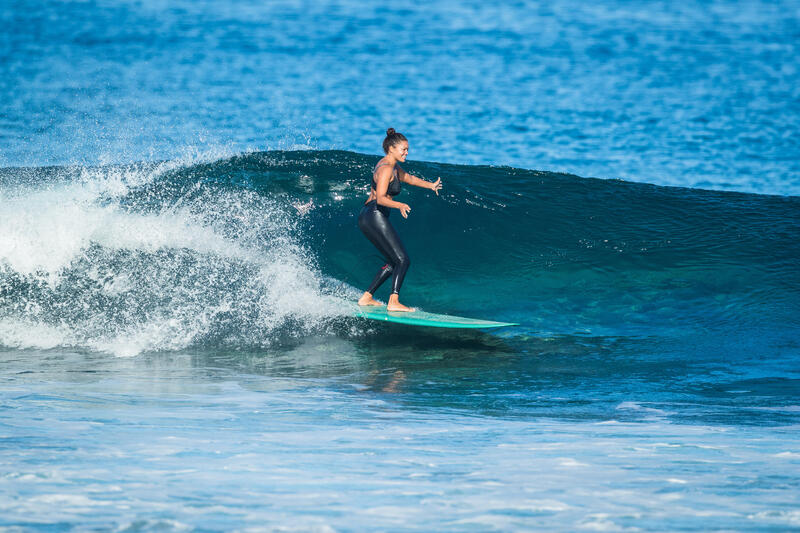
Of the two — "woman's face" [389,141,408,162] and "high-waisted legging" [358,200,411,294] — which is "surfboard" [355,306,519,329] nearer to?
"high-waisted legging" [358,200,411,294]

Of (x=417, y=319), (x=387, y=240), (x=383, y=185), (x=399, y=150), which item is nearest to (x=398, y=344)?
(x=417, y=319)

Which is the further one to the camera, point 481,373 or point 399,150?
point 399,150

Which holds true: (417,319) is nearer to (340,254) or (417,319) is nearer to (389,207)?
(389,207)

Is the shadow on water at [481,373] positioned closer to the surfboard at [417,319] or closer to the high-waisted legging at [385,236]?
the surfboard at [417,319]

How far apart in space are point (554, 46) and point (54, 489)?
42.1m

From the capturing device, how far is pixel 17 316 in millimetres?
8070

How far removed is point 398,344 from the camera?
310 inches

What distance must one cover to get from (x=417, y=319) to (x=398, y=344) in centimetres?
42

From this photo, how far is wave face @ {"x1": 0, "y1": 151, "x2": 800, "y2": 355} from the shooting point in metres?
8.28

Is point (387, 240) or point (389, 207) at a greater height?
point (389, 207)

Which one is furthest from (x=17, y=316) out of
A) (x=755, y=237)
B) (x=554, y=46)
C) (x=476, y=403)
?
(x=554, y=46)

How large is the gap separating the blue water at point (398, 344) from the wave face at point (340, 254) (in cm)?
4

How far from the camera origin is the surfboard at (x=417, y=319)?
752 centimetres

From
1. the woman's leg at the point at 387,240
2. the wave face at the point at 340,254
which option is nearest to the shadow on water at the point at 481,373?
the wave face at the point at 340,254
